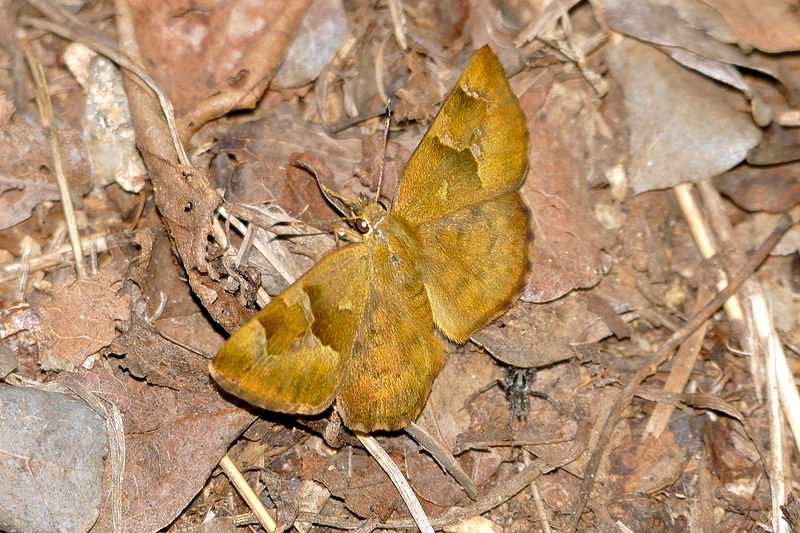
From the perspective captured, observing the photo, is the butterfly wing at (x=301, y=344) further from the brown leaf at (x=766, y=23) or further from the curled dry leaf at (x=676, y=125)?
the brown leaf at (x=766, y=23)

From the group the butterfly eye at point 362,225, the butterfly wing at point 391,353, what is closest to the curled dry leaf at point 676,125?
the butterfly wing at point 391,353

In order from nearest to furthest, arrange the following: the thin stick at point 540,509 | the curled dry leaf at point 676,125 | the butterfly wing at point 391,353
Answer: the butterfly wing at point 391,353
the thin stick at point 540,509
the curled dry leaf at point 676,125

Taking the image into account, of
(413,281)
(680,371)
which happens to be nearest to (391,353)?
(413,281)

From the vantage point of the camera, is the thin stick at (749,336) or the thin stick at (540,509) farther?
the thin stick at (749,336)

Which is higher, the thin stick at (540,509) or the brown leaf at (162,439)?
the brown leaf at (162,439)

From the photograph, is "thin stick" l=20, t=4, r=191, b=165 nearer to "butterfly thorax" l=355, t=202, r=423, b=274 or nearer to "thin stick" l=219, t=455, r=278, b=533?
"butterfly thorax" l=355, t=202, r=423, b=274

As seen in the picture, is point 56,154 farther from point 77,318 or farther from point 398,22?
point 398,22

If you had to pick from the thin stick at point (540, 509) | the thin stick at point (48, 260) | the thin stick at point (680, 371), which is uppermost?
the thin stick at point (48, 260)

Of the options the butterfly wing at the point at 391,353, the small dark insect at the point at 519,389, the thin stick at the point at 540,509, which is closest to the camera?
the butterfly wing at the point at 391,353
